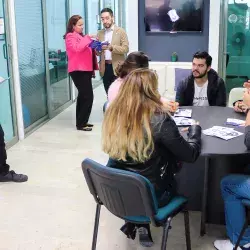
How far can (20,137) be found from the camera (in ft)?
16.7

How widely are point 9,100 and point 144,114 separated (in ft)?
9.77

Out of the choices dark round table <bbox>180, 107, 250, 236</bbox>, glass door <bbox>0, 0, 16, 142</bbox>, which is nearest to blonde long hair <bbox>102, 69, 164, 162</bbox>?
dark round table <bbox>180, 107, 250, 236</bbox>

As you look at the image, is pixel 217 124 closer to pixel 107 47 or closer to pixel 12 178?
pixel 12 178

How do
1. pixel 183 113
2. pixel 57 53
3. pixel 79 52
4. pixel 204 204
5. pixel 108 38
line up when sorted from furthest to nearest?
1. pixel 57 53
2. pixel 108 38
3. pixel 79 52
4. pixel 183 113
5. pixel 204 204

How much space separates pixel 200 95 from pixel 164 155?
64.2 inches

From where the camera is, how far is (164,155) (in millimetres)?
2402

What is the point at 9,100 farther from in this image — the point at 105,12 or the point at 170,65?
the point at 170,65

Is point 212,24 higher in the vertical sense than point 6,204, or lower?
higher

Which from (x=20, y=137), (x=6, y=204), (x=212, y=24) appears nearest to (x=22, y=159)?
(x=20, y=137)

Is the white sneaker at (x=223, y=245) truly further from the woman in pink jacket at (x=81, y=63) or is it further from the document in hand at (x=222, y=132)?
the woman in pink jacket at (x=81, y=63)

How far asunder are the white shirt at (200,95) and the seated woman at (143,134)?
1547 millimetres

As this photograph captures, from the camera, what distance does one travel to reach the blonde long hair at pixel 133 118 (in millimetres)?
2256

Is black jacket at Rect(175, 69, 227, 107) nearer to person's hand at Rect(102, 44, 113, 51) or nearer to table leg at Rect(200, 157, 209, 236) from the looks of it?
table leg at Rect(200, 157, 209, 236)

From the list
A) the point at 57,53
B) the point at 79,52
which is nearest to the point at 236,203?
the point at 79,52
